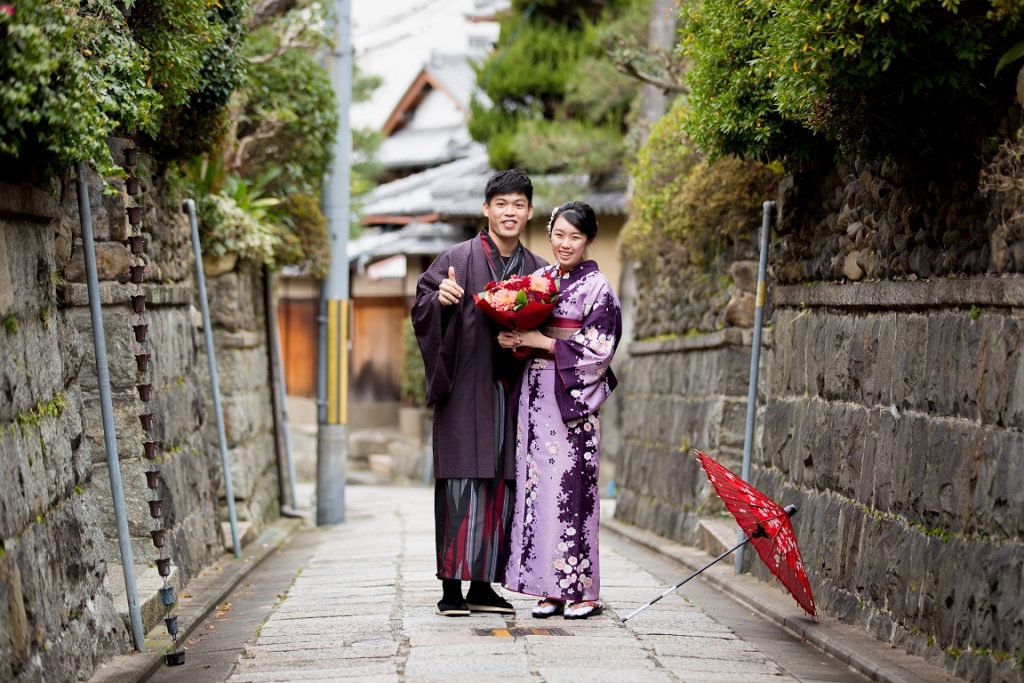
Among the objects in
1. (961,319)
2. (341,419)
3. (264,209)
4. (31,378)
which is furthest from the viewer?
(341,419)

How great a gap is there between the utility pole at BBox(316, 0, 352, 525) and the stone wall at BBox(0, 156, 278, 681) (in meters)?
3.91

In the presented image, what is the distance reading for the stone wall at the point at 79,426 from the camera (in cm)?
556

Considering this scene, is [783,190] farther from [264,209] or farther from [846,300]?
[264,209]

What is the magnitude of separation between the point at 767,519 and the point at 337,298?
33.9 feet

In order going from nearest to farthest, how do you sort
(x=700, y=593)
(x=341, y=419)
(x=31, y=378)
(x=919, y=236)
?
1. (x=31, y=378)
2. (x=919, y=236)
3. (x=700, y=593)
4. (x=341, y=419)

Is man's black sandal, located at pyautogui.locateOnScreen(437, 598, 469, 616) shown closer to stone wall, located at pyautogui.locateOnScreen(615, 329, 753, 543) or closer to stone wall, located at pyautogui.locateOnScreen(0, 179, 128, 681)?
stone wall, located at pyautogui.locateOnScreen(0, 179, 128, 681)

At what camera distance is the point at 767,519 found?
24.1 feet

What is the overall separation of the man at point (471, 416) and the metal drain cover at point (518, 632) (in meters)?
0.57

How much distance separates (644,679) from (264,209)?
988 cm

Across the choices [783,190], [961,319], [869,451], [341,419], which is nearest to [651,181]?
[783,190]

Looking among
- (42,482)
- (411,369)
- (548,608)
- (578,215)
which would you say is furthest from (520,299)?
(411,369)

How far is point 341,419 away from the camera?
17.3 meters

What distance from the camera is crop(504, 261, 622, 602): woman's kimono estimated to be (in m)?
7.70

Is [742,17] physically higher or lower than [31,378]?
higher
